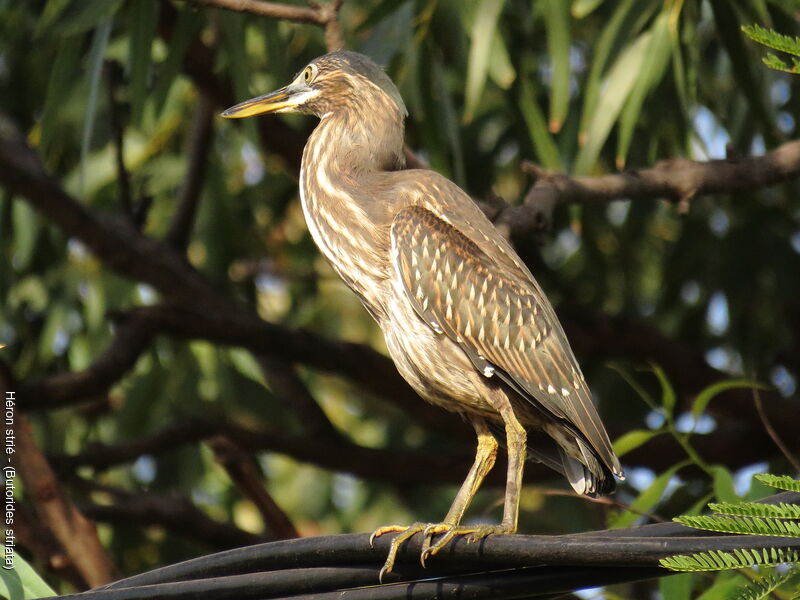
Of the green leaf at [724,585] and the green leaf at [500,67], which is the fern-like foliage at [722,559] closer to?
the green leaf at [724,585]

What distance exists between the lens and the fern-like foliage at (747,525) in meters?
1.68

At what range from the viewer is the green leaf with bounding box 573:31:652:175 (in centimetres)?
372

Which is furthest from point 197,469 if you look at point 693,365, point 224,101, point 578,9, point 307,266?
point 578,9

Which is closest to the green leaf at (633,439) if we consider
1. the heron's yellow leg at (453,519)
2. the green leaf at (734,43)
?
the heron's yellow leg at (453,519)

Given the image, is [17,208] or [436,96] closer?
[436,96]

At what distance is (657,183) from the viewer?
343 cm

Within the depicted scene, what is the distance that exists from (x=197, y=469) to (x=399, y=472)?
1.21m

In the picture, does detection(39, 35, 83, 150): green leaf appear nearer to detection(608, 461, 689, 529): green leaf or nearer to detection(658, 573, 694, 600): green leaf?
detection(608, 461, 689, 529): green leaf

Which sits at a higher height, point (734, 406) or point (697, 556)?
point (697, 556)

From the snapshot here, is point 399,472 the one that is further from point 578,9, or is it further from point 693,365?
point 578,9

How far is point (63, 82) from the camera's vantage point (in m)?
3.84

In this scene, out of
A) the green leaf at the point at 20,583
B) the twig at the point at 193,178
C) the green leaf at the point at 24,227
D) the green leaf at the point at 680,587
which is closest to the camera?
the green leaf at the point at 20,583

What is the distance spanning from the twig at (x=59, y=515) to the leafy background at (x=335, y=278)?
14 cm

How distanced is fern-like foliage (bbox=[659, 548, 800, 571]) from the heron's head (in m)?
1.86
